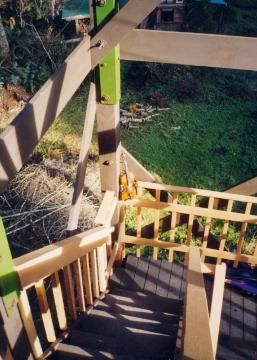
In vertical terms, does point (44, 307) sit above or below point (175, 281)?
above

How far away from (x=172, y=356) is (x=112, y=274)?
1.35 metres

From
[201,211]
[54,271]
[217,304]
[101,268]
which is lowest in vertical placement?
[101,268]

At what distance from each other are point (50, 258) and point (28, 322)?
45 centimetres

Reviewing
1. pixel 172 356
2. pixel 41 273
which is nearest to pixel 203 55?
pixel 41 273

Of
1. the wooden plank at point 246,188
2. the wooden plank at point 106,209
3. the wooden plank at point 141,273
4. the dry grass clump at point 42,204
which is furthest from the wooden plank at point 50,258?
the dry grass clump at point 42,204

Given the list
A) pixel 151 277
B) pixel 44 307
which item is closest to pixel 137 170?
pixel 151 277

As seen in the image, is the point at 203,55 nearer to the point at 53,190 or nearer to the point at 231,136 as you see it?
the point at 53,190

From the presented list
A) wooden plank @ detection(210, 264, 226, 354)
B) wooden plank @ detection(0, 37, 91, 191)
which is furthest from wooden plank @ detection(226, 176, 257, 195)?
wooden plank @ detection(0, 37, 91, 191)

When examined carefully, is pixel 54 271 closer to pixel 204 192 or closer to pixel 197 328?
pixel 197 328

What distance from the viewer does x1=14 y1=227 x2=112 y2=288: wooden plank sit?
6.40 ft

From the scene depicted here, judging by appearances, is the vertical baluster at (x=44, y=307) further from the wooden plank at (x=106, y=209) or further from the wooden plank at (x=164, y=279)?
the wooden plank at (x=164, y=279)

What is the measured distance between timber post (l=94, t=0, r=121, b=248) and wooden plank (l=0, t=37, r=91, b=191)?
1.19 feet

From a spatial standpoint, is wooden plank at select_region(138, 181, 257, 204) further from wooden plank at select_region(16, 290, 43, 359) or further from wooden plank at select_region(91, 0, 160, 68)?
wooden plank at select_region(16, 290, 43, 359)

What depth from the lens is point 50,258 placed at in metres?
2.12
